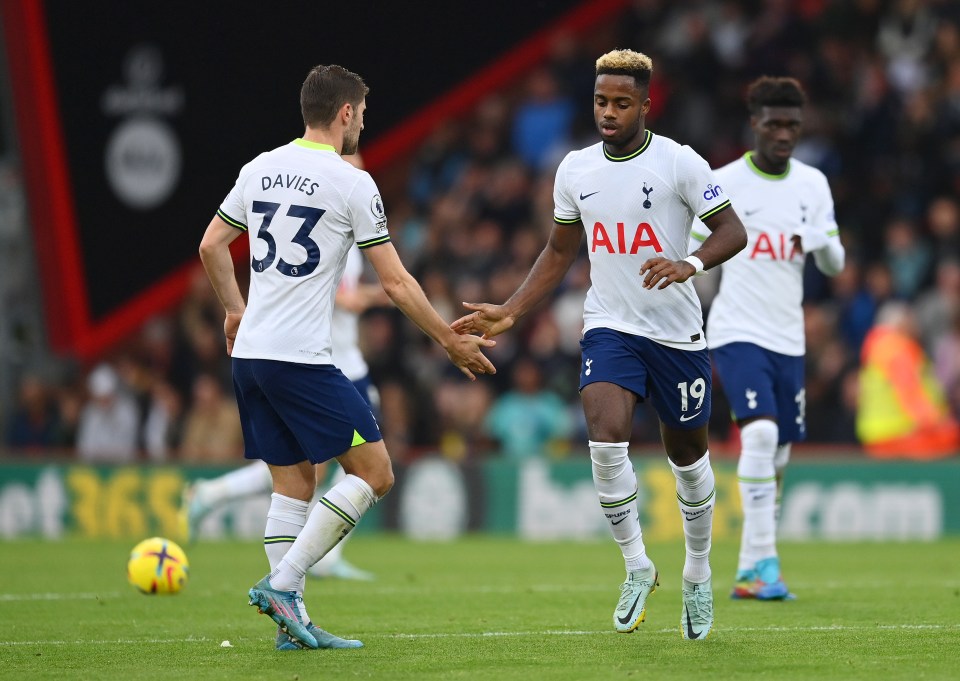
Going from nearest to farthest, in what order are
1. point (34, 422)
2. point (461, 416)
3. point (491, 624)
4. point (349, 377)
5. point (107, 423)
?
point (491, 624) < point (349, 377) < point (461, 416) < point (107, 423) < point (34, 422)

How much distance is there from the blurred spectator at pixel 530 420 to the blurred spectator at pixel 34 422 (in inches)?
240

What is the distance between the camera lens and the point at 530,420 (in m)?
17.8

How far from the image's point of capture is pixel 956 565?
12.2 metres

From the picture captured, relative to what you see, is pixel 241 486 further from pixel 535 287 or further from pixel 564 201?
pixel 564 201

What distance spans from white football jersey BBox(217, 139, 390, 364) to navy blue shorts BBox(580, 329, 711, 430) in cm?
121

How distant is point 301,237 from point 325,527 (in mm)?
1314

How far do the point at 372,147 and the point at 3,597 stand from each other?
12.9 meters

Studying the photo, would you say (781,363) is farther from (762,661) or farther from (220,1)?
(220,1)

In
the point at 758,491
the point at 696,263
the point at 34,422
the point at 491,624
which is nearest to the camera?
the point at 696,263

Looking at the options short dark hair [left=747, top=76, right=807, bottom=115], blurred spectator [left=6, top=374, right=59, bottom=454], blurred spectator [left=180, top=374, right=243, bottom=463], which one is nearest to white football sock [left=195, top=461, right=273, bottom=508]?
short dark hair [left=747, top=76, right=807, bottom=115]

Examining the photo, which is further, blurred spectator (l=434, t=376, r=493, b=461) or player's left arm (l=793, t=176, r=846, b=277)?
blurred spectator (l=434, t=376, r=493, b=461)

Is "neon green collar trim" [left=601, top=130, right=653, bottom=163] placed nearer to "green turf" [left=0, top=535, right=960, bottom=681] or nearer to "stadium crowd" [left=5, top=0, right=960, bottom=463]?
"green turf" [left=0, top=535, right=960, bottom=681]

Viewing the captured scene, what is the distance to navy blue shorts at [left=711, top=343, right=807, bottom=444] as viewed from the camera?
9.70 m

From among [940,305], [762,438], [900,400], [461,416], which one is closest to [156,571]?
[762,438]
